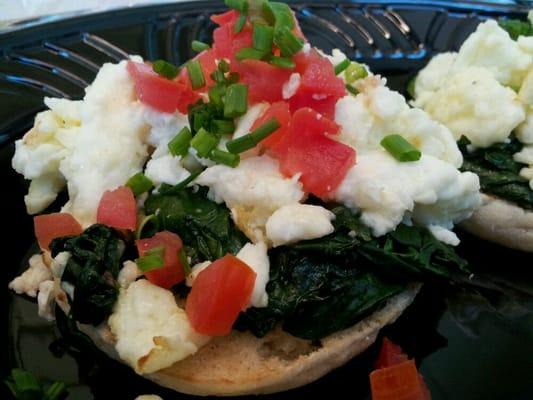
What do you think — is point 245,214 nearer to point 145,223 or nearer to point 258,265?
point 258,265

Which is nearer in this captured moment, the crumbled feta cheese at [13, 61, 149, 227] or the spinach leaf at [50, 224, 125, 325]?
the spinach leaf at [50, 224, 125, 325]

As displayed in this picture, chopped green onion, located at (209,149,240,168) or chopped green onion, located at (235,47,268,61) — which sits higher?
chopped green onion, located at (235,47,268,61)

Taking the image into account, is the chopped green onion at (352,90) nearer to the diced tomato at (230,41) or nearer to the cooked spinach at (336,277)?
the diced tomato at (230,41)

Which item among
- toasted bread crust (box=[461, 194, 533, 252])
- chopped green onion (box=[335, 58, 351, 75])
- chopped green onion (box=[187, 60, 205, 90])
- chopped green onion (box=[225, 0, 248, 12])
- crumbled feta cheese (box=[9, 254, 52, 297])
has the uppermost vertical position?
chopped green onion (box=[225, 0, 248, 12])

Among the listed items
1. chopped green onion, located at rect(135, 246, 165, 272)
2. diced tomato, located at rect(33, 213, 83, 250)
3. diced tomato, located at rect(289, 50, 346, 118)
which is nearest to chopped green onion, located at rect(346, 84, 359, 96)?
diced tomato, located at rect(289, 50, 346, 118)

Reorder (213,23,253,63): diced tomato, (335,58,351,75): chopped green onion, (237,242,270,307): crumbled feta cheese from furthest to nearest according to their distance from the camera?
1. (335,58,351,75): chopped green onion
2. (213,23,253,63): diced tomato
3. (237,242,270,307): crumbled feta cheese

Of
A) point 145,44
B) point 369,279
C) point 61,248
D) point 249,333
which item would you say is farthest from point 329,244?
point 145,44

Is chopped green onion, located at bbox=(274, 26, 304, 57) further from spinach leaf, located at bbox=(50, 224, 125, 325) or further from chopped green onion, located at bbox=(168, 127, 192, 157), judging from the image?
spinach leaf, located at bbox=(50, 224, 125, 325)

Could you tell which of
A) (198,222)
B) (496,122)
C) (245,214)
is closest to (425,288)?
(496,122)
